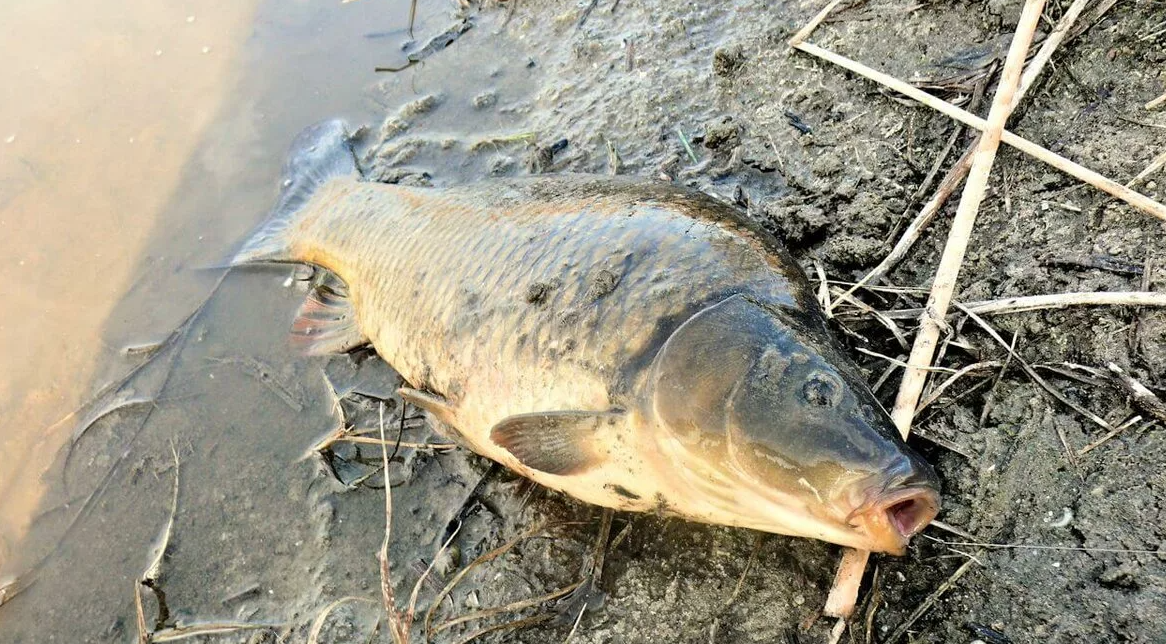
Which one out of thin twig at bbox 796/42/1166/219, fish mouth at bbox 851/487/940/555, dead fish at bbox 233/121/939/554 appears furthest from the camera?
thin twig at bbox 796/42/1166/219

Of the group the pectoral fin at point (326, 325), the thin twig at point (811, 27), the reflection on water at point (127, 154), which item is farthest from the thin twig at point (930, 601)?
the reflection on water at point (127, 154)

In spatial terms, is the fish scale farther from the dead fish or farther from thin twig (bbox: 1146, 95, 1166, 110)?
thin twig (bbox: 1146, 95, 1166, 110)

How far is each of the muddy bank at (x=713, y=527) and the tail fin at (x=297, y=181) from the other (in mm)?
173

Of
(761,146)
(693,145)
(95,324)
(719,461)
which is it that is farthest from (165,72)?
(719,461)

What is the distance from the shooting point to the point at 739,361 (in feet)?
6.70

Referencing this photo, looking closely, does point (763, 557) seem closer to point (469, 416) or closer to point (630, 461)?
point (630, 461)

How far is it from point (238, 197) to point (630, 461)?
3233 mm

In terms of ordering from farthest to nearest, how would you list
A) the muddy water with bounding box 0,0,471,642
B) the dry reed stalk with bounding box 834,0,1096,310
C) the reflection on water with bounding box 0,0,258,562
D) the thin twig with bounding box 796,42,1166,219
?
1. the reflection on water with bounding box 0,0,258,562
2. the muddy water with bounding box 0,0,471,642
3. the dry reed stalk with bounding box 834,0,1096,310
4. the thin twig with bounding box 796,42,1166,219

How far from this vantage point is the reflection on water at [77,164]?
372 centimetres

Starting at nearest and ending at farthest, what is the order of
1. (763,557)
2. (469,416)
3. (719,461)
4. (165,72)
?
(719,461) → (763,557) → (469,416) → (165,72)

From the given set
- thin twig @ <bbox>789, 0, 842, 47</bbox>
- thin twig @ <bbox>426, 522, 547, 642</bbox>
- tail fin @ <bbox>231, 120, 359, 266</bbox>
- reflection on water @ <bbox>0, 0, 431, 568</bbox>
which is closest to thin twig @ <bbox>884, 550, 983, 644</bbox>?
thin twig @ <bbox>426, 522, 547, 642</bbox>

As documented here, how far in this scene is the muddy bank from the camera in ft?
7.13

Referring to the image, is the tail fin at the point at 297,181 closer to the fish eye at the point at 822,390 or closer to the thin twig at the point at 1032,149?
the thin twig at the point at 1032,149

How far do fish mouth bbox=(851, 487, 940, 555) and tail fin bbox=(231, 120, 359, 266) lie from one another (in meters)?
3.18
